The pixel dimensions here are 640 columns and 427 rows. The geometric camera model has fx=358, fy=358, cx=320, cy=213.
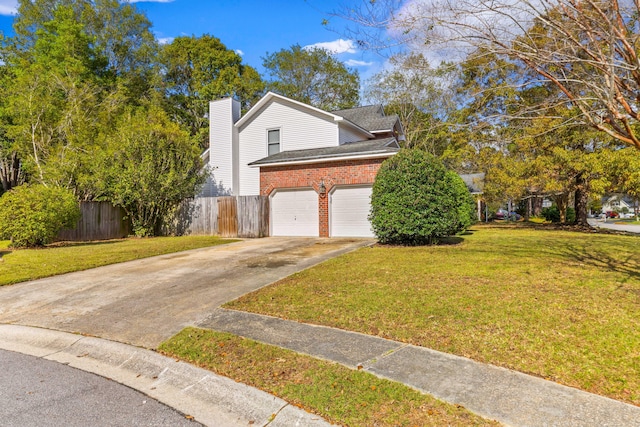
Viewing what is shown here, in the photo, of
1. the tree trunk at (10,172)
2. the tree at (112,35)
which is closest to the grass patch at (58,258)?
the tree trunk at (10,172)

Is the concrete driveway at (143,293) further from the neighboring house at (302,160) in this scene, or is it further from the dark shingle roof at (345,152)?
the dark shingle roof at (345,152)

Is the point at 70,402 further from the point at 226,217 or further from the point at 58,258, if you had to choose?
the point at 226,217

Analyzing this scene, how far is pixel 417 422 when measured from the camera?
8.68 feet

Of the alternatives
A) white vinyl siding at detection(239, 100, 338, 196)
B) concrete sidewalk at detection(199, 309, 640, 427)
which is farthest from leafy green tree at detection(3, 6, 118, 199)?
concrete sidewalk at detection(199, 309, 640, 427)

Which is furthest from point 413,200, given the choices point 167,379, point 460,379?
point 167,379

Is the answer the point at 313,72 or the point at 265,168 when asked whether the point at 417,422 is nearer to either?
the point at 265,168

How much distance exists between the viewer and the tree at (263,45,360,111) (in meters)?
35.0

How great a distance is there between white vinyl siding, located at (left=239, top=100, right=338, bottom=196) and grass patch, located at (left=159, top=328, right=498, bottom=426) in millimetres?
14426

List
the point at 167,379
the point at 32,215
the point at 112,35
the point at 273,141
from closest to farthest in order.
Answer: the point at 167,379, the point at 32,215, the point at 273,141, the point at 112,35

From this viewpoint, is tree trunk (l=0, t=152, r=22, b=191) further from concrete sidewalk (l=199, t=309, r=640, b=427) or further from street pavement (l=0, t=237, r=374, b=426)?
concrete sidewalk (l=199, t=309, r=640, b=427)

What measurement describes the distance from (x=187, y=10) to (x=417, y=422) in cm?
1662

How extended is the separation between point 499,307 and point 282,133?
15.8 meters

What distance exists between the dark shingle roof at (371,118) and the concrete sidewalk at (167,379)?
17604 mm

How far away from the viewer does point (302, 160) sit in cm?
1504
